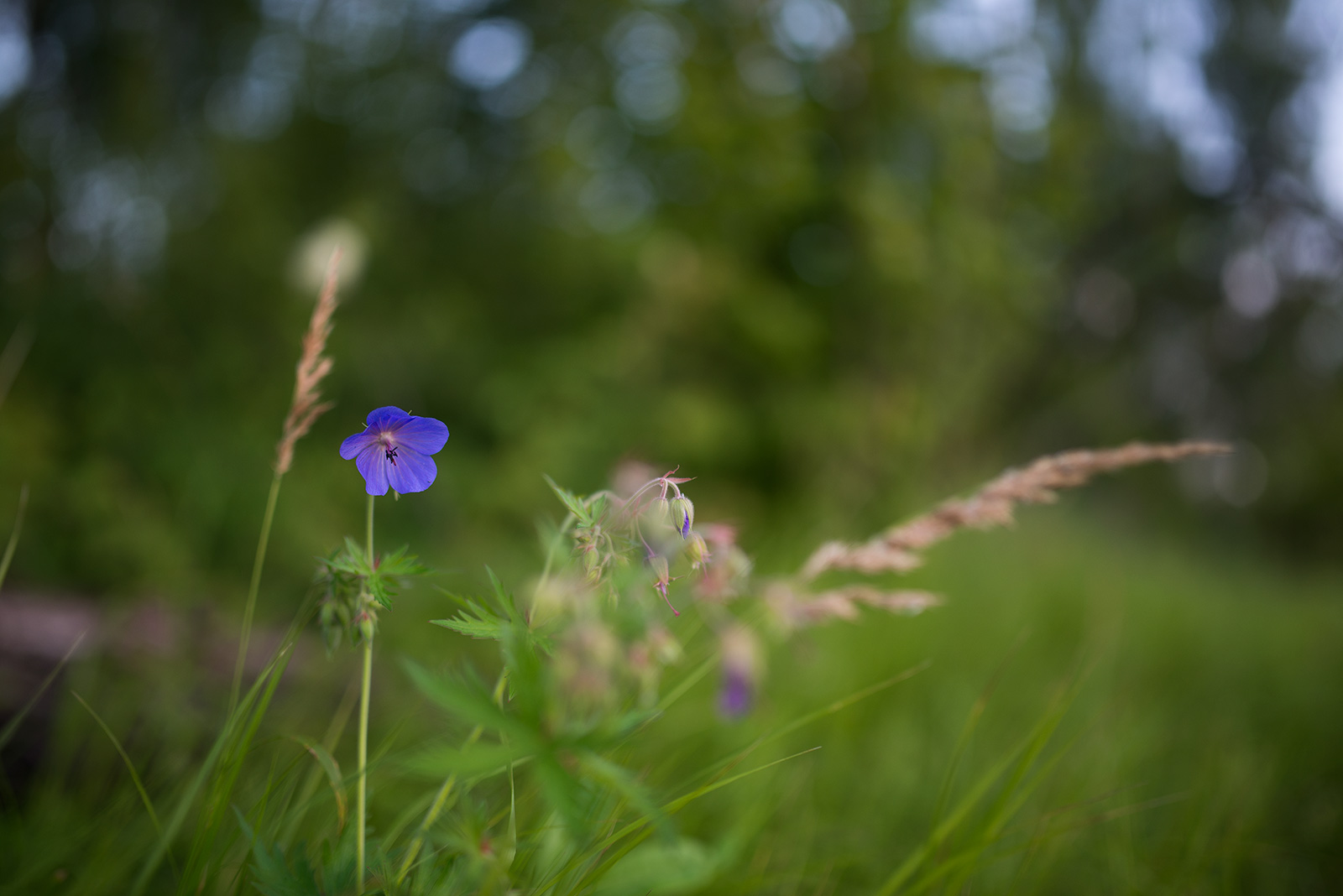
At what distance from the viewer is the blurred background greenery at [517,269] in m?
3.32

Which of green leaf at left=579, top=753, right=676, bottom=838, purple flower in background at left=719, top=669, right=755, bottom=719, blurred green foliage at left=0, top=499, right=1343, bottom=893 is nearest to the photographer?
green leaf at left=579, top=753, right=676, bottom=838

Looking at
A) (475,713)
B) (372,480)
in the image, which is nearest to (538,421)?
(372,480)

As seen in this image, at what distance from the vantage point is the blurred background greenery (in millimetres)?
3324

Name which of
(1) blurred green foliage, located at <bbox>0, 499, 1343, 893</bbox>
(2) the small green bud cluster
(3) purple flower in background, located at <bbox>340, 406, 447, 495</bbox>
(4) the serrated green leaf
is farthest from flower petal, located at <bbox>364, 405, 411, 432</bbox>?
(1) blurred green foliage, located at <bbox>0, 499, 1343, 893</bbox>

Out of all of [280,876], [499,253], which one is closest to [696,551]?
[280,876]

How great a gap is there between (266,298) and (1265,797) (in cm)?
450

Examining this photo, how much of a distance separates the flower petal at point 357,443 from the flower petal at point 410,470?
0.03m

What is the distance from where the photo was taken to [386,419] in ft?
2.50

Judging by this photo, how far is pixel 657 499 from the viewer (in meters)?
0.68

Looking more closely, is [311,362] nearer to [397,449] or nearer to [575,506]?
[397,449]

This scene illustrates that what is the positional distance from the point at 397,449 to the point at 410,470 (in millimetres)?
31

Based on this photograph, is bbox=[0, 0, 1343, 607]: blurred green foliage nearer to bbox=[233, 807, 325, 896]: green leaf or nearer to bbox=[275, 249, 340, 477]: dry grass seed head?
bbox=[275, 249, 340, 477]: dry grass seed head

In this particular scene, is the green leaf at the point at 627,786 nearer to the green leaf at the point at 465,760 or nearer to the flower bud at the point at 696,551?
the green leaf at the point at 465,760

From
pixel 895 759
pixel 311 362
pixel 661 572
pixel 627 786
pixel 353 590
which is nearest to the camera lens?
pixel 627 786
